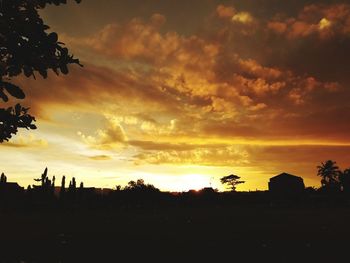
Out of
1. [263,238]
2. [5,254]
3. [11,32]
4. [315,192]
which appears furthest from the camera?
[315,192]

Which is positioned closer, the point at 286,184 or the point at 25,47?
the point at 25,47

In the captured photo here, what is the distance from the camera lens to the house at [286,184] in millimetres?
75688

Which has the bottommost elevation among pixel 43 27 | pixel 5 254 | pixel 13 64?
pixel 5 254

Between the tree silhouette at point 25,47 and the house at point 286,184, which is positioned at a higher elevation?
the house at point 286,184

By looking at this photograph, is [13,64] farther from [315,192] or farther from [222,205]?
[315,192]

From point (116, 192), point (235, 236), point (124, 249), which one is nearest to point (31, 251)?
point (124, 249)

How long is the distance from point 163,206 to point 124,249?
1534 inches

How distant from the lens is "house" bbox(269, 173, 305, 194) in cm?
7569

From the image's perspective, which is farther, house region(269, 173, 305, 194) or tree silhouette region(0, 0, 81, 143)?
house region(269, 173, 305, 194)

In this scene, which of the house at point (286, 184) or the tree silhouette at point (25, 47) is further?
the house at point (286, 184)

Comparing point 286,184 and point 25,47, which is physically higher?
point 286,184

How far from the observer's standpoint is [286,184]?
76.4 metres

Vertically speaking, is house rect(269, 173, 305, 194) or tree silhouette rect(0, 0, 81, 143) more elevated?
house rect(269, 173, 305, 194)

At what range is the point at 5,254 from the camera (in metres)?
12.4
